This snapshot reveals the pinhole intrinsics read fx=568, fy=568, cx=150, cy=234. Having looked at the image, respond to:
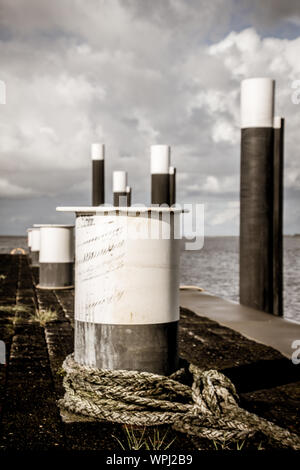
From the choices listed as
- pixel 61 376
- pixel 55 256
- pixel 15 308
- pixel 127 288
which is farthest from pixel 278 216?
pixel 127 288

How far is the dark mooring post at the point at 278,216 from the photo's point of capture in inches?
352

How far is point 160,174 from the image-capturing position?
14414 mm

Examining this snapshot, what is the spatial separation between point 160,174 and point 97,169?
756 centimetres

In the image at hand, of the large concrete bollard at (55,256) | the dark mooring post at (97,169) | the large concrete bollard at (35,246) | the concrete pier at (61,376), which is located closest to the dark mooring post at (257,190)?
the concrete pier at (61,376)

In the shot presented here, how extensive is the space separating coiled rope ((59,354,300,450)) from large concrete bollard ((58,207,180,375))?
13cm

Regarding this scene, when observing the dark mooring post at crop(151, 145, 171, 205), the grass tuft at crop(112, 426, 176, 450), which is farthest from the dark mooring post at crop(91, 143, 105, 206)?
the grass tuft at crop(112, 426, 176, 450)

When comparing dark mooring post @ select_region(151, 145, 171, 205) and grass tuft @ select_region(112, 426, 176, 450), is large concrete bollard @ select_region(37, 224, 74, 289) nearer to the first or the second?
dark mooring post @ select_region(151, 145, 171, 205)

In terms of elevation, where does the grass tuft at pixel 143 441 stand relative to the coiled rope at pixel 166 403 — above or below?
below

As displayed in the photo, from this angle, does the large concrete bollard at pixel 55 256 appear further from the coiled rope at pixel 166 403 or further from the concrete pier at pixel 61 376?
the coiled rope at pixel 166 403

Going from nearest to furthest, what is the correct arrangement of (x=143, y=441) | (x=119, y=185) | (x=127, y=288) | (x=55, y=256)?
(x=143, y=441) → (x=127, y=288) → (x=55, y=256) → (x=119, y=185)

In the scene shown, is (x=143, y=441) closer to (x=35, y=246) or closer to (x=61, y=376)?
(x=61, y=376)

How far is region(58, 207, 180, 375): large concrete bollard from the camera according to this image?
3828mm

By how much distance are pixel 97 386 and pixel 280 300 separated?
574 cm

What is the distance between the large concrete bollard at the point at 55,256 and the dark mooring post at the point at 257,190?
4207 millimetres
